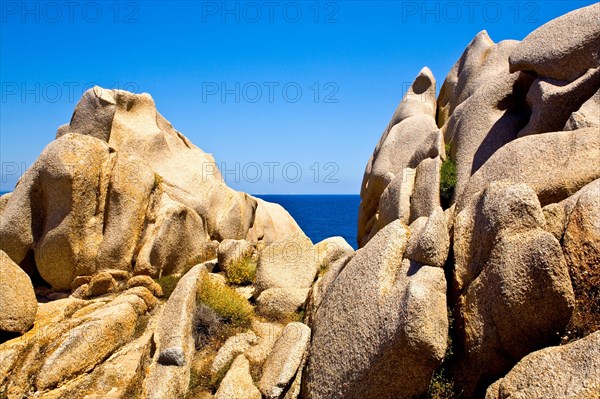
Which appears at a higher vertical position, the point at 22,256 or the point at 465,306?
the point at 22,256

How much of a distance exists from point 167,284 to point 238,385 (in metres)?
6.48

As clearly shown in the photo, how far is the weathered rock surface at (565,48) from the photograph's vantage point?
14.5 meters

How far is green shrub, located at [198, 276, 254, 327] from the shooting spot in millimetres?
13312

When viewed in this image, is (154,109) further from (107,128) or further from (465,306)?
(465,306)

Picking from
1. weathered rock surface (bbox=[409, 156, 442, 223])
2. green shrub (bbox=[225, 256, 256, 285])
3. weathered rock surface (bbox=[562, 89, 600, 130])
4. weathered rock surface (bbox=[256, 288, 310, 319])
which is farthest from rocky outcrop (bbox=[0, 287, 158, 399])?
weathered rock surface (bbox=[562, 89, 600, 130])

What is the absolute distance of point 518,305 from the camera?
917 cm

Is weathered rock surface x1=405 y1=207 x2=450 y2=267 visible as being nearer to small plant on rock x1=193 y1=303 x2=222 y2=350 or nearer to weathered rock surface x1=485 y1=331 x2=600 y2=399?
weathered rock surface x1=485 y1=331 x2=600 y2=399

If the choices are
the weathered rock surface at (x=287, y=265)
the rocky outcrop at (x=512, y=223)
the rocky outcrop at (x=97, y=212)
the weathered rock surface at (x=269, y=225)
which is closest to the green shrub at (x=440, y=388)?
the rocky outcrop at (x=512, y=223)

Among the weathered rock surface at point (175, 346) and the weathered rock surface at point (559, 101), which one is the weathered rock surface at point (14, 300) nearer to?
the weathered rock surface at point (175, 346)

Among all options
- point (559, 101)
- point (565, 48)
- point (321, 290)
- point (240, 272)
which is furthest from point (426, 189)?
point (240, 272)

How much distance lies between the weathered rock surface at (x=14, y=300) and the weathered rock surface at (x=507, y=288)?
34.2 feet

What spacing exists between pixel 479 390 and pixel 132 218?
1182 centimetres

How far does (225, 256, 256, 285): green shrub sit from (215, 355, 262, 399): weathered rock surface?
16.3ft

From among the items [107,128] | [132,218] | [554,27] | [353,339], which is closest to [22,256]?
[132,218]
